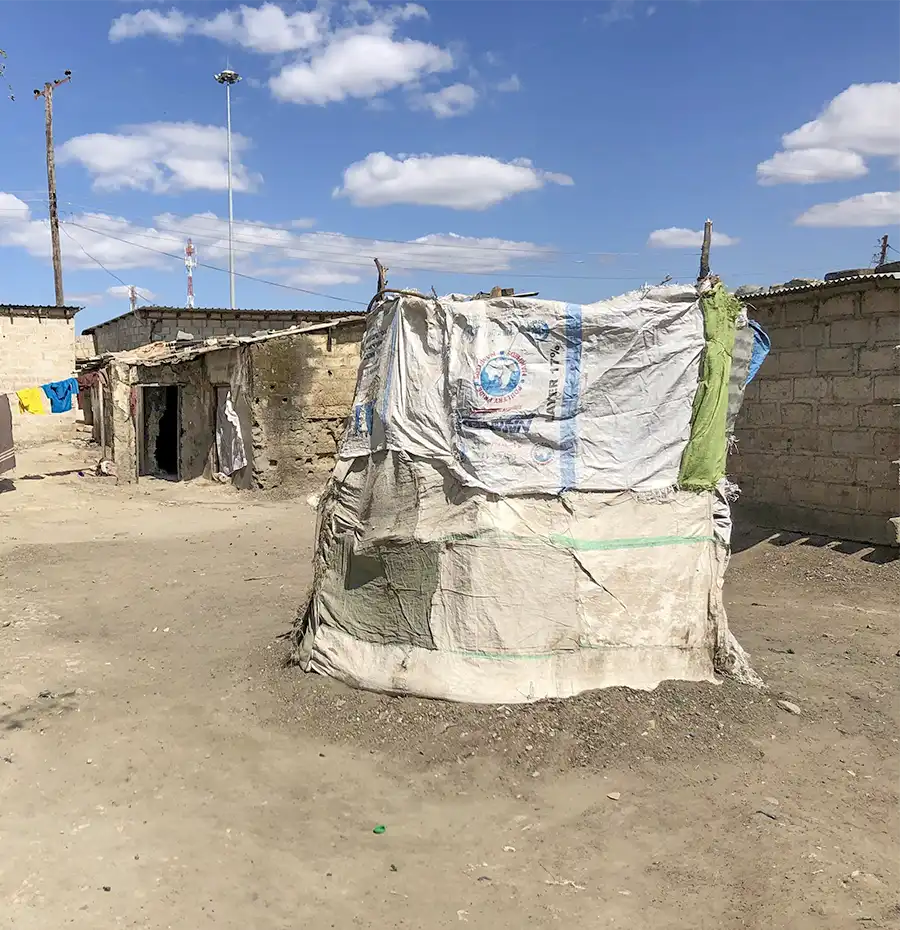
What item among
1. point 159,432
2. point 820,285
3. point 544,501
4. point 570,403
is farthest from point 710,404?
point 159,432

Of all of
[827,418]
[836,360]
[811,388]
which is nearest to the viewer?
[836,360]

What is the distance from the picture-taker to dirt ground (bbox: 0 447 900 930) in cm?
281

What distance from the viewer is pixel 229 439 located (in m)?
14.2

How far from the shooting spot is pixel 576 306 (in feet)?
14.1

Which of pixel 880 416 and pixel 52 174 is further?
pixel 52 174

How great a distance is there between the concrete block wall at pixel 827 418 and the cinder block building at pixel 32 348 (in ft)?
58.8

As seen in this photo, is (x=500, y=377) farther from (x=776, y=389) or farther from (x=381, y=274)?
(x=776, y=389)

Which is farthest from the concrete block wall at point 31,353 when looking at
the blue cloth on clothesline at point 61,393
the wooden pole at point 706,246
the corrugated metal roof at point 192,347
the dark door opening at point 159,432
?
the wooden pole at point 706,246

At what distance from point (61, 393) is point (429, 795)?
16.4 metres

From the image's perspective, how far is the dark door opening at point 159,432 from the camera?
17670 millimetres

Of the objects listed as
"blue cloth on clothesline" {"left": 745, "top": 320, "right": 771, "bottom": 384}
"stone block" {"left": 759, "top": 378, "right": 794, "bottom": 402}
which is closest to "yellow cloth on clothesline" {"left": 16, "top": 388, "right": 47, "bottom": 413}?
"stone block" {"left": 759, "top": 378, "right": 794, "bottom": 402}

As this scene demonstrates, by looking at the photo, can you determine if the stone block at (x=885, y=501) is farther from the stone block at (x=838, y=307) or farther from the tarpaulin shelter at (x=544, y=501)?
the tarpaulin shelter at (x=544, y=501)

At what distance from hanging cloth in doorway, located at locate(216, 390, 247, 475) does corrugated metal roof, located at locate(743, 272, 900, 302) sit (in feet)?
28.5

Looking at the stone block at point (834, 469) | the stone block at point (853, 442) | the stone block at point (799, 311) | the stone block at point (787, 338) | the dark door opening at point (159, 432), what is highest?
the stone block at point (799, 311)
